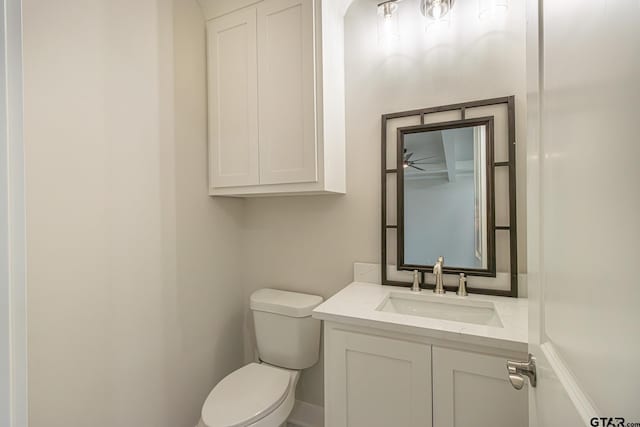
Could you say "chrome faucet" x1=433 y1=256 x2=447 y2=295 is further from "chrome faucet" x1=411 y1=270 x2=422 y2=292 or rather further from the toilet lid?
the toilet lid

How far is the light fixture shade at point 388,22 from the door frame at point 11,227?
1.47m

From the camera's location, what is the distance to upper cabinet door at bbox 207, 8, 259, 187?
1.50m

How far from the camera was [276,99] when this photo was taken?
4.72 feet

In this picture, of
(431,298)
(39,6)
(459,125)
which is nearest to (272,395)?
(431,298)

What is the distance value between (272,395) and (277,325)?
0.34m

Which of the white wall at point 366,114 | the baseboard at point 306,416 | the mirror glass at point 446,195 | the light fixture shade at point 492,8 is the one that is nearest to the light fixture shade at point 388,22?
the white wall at point 366,114

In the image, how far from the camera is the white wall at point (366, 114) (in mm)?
1297

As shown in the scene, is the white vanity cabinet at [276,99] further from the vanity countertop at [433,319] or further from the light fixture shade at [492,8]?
the light fixture shade at [492,8]

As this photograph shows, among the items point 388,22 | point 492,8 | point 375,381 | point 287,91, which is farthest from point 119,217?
point 492,8

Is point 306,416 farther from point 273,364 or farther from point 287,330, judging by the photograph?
point 287,330

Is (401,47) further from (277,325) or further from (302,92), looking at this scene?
(277,325)

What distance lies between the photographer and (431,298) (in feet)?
4.28

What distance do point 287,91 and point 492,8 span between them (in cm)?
101

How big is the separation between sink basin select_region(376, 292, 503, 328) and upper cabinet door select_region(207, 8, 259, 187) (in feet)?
3.06
